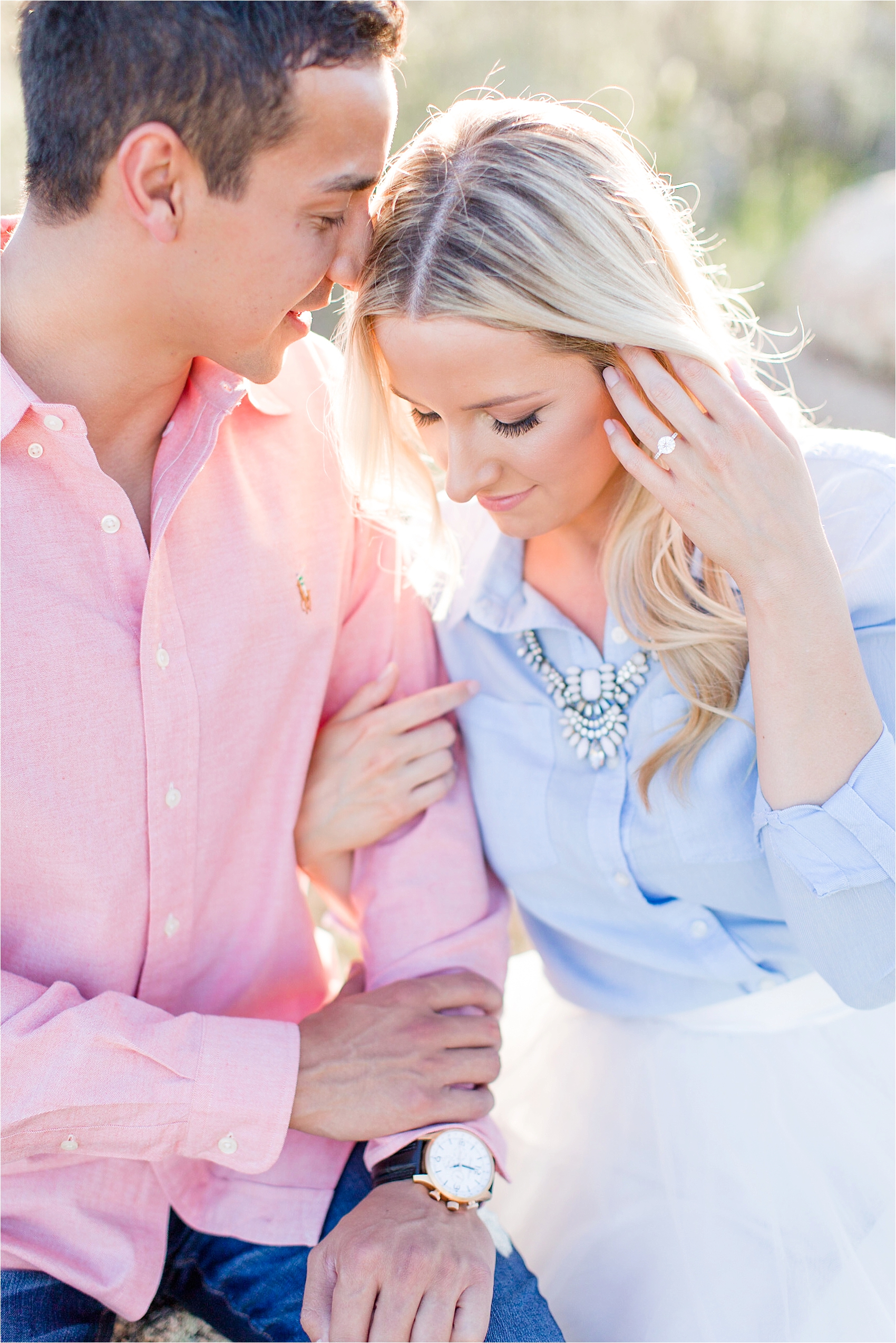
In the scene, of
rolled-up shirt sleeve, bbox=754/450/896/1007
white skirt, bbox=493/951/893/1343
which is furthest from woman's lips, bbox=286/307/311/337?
white skirt, bbox=493/951/893/1343

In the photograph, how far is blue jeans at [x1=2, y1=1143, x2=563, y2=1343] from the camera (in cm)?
174

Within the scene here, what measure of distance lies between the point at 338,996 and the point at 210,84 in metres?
1.58

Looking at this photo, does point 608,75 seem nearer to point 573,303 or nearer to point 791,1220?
point 573,303

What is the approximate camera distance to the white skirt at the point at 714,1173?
1793 mm

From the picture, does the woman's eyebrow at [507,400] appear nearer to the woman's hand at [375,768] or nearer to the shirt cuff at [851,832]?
the woman's hand at [375,768]

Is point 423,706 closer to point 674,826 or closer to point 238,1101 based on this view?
point 674,826

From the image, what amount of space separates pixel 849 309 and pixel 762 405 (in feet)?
19.2

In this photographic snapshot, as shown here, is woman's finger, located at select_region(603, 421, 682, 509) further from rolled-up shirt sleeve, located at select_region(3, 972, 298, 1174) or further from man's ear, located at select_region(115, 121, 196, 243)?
rolled-up shirt sleeve, located at select_region(3, 972, 298, 1174)

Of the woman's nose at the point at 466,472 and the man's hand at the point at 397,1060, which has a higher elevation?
the woman's nose at the point at 466,472

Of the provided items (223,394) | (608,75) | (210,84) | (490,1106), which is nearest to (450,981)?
(490,1106)

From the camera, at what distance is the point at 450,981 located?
2.03 metres

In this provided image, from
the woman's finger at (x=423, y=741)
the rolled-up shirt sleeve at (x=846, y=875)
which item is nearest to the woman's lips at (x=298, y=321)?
the woman's finger at (x=423, y=741)

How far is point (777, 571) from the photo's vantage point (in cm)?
172

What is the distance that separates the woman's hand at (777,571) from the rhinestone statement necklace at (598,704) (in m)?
0.34
